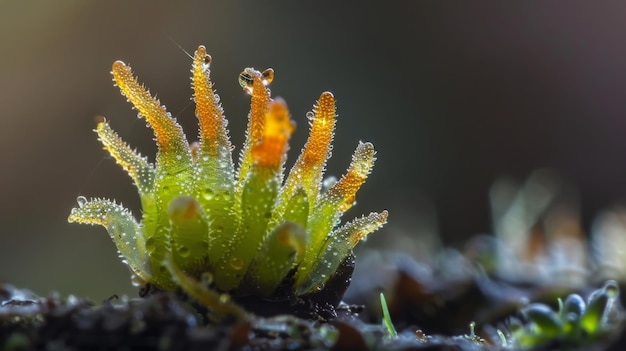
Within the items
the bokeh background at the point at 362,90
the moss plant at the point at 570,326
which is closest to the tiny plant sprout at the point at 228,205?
the moss plant at the point at 570,326

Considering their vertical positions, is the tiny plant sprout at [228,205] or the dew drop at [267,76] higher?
the dew drop at [267,76]

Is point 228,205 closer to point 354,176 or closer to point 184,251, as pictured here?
point 184,251

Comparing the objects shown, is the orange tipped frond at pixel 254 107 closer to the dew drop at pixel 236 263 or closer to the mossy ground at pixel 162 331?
the dew drop at pixel 236 263

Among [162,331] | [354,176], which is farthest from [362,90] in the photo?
[162,331]

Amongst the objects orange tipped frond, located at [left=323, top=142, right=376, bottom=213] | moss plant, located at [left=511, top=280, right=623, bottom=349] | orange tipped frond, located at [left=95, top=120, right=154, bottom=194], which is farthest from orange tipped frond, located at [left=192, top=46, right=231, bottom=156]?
moss plant, located at [left=511, top=280, right=623, bottom=349]

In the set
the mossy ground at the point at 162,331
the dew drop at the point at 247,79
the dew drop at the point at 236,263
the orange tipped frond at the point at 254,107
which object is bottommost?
the mossy ground at the point at 162,331

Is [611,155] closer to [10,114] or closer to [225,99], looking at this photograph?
[225,99]

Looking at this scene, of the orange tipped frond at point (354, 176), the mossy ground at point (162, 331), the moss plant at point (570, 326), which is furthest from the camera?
the orange tipped frond at point (354, 176)

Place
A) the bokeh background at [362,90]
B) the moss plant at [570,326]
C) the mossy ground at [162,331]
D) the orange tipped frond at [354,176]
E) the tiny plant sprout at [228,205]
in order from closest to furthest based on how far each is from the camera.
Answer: the mossy ground at [162,331] → the moss plant at [570,326] → the tiny plant sprout at [228,205] → the orange tipped frond at [354,176] → the bokeh background at [362,90]
